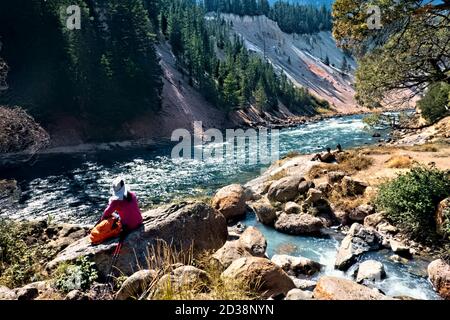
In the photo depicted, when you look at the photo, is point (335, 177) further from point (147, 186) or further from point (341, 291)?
point (147, 186)

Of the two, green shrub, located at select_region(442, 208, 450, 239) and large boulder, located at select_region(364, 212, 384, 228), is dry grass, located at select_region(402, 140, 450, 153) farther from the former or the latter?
green shrub, located at select_region(442, 208, 450, 239)

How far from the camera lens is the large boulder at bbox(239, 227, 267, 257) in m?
12.1

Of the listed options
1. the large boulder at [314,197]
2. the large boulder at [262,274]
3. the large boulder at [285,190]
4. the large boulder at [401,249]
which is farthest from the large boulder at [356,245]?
the large boulder at [285,190]

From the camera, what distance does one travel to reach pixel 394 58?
12.0m

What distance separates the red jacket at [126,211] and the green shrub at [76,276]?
4.47 feet

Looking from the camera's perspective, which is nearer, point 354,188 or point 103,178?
point 354,188

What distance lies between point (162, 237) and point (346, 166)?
17522 mm

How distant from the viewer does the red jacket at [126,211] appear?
10.0 meters

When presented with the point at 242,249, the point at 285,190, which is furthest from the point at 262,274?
the point at 285,190

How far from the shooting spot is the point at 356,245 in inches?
510

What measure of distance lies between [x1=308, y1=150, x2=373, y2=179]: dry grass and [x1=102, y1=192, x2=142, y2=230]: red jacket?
1597cm

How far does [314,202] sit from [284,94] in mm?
100791

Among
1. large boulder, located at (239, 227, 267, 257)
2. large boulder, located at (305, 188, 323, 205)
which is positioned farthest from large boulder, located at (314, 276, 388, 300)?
large boulder, located at (305, 188, 323, 205)

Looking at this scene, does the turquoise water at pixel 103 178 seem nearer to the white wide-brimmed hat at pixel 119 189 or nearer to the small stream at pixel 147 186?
the small stream at pixel 147 186
